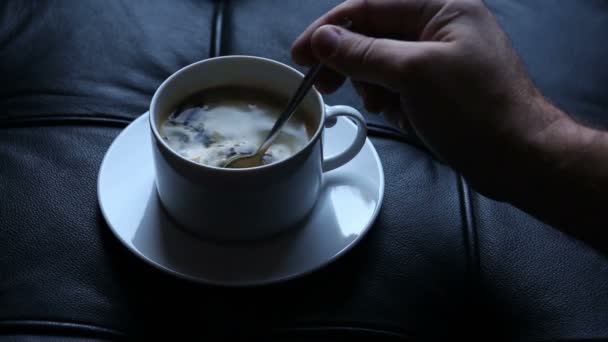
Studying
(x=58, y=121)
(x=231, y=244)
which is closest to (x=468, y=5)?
(x=231, y=244)

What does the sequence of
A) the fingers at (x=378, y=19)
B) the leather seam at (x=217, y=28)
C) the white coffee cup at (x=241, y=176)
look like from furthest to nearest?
the leather seam at (x=217, y=28)
the fingers at (x=378, y=19)
the white coffee cup at (x=241, y=176)

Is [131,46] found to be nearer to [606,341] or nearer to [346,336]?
[346,336]

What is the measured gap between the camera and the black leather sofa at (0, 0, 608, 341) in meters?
0.62

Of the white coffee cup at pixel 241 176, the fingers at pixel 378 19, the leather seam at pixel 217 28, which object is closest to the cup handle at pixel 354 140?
the white coffee cup at pixel 241 176

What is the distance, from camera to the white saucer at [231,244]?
2.06ft

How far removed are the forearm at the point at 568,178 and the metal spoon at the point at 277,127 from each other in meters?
0.21

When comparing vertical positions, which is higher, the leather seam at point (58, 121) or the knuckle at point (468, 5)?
the knuckle at point (468, 5)

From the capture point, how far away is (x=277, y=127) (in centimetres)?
69

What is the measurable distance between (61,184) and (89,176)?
29mm

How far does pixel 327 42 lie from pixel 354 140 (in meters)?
0.11

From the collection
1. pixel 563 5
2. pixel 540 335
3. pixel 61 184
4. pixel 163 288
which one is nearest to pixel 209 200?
pixel 163 288

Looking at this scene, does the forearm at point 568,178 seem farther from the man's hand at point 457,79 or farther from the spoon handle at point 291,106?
the spoon handle at point 291,106

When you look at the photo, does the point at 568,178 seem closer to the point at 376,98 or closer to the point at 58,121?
the point at 376,98

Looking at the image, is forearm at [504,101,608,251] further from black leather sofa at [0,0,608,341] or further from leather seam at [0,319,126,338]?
leather seam at [0,319,126,338]
